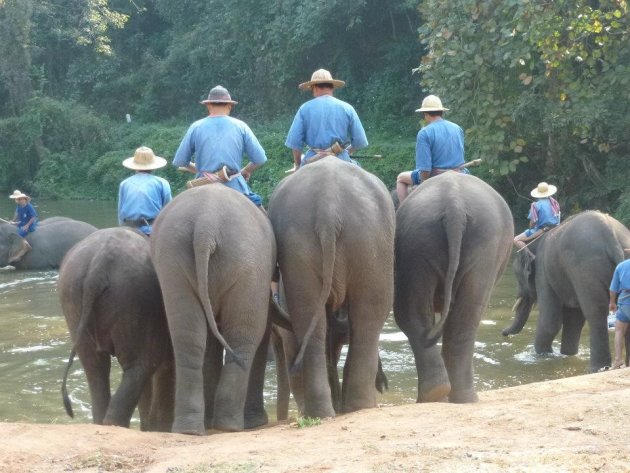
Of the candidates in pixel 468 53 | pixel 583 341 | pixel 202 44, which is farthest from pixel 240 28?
pixel 583 341

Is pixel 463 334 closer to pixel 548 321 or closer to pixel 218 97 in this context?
pixel 218 97

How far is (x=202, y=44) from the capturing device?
44.9m

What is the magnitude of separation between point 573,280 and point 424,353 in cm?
449

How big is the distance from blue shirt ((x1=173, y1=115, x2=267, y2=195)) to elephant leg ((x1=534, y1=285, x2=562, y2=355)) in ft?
17.3

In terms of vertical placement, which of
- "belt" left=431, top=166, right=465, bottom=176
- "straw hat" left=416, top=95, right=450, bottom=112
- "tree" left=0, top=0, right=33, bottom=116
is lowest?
"belt" left=431, top=166, right=465, bottom=176

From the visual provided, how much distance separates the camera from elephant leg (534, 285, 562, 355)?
41.1 ft

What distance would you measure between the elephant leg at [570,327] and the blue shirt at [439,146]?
13.3 feet

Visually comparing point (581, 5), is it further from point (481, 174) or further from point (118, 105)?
point (118, 105)

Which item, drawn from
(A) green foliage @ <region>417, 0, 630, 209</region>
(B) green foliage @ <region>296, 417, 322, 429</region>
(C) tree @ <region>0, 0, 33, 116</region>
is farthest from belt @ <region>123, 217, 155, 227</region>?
(C) tree @ <region>0, 0, 33, 116</region>

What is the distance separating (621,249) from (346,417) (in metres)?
5.19

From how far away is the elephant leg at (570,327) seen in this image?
1266cm

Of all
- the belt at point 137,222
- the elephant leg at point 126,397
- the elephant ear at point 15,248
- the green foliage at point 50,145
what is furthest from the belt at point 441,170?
the green foliage at point 50,145

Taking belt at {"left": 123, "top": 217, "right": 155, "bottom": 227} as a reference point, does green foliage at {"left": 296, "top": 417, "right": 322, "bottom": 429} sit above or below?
below

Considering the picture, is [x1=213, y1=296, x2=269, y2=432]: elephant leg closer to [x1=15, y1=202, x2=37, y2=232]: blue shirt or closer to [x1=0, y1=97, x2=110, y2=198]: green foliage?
[x1=15, y1=202, x2=37, y2=232]: blue shirt
